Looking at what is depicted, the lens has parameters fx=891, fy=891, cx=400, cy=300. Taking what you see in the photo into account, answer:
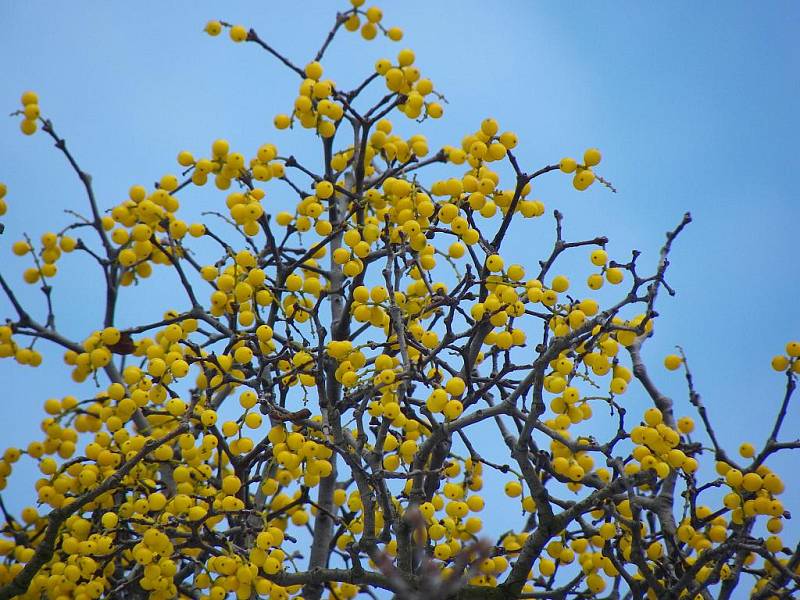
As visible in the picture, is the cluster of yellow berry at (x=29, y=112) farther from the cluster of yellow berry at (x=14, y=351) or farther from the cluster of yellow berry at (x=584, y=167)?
the cluster of yellow berry at (x=584, y=167)

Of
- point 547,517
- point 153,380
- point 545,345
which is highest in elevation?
point 153,380

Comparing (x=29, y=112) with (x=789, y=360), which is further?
(x=29, y=112)

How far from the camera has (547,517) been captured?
2576mm

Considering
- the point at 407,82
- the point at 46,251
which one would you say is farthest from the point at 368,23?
the point at 46,251

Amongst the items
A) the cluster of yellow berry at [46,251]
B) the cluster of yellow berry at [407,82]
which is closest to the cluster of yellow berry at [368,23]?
the cluster of yellow berry at [407,82]

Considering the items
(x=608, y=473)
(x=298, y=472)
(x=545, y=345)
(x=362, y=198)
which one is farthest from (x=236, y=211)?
(x=608, y=473)

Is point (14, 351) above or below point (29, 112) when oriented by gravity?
below

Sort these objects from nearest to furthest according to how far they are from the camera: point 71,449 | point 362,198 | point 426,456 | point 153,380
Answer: point 426,456
point 153,380
point 362,198
point 71,449

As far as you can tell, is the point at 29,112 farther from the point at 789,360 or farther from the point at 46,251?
the point at 789,360

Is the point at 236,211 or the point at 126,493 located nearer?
the point at 236,211

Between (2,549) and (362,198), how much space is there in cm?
179

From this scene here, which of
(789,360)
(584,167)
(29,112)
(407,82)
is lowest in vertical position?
(789,360)

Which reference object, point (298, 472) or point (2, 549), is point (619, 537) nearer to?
point (298, 472)

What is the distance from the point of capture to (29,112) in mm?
3426
